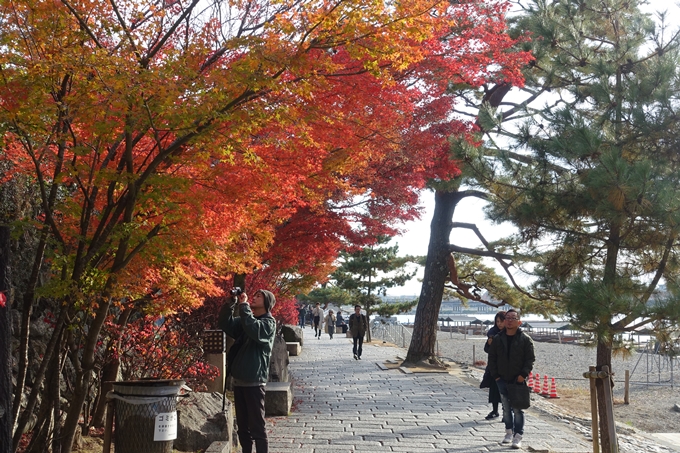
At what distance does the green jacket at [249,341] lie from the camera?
6.15m

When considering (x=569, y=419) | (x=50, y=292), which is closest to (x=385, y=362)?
(x=569, y=419)

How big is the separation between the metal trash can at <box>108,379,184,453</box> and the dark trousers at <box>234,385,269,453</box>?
2.62 feet

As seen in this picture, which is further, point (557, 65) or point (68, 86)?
point (557, 65)

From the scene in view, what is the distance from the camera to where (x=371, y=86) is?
7148 mm

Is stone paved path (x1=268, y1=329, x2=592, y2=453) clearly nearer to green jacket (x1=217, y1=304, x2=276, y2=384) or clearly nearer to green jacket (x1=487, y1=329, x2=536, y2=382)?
green jacket (x1=487, y1=329, x2=536, y2=382)

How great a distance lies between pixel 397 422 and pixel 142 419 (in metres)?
4.84

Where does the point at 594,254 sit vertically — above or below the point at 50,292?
above

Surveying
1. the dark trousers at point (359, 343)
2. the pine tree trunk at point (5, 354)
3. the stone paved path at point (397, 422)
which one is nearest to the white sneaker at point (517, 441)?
the stone paved path at point (397, 422)

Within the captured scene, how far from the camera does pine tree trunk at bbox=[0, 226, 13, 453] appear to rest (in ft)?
12.6

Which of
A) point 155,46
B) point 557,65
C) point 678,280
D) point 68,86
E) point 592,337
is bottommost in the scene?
point 592,337

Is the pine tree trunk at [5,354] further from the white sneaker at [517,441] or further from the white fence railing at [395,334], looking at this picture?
the white fence railing at [395,334]

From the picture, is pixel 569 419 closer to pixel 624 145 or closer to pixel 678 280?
pixel 678 280

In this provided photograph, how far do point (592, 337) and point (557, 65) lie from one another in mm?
4171

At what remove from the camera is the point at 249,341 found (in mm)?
6371
